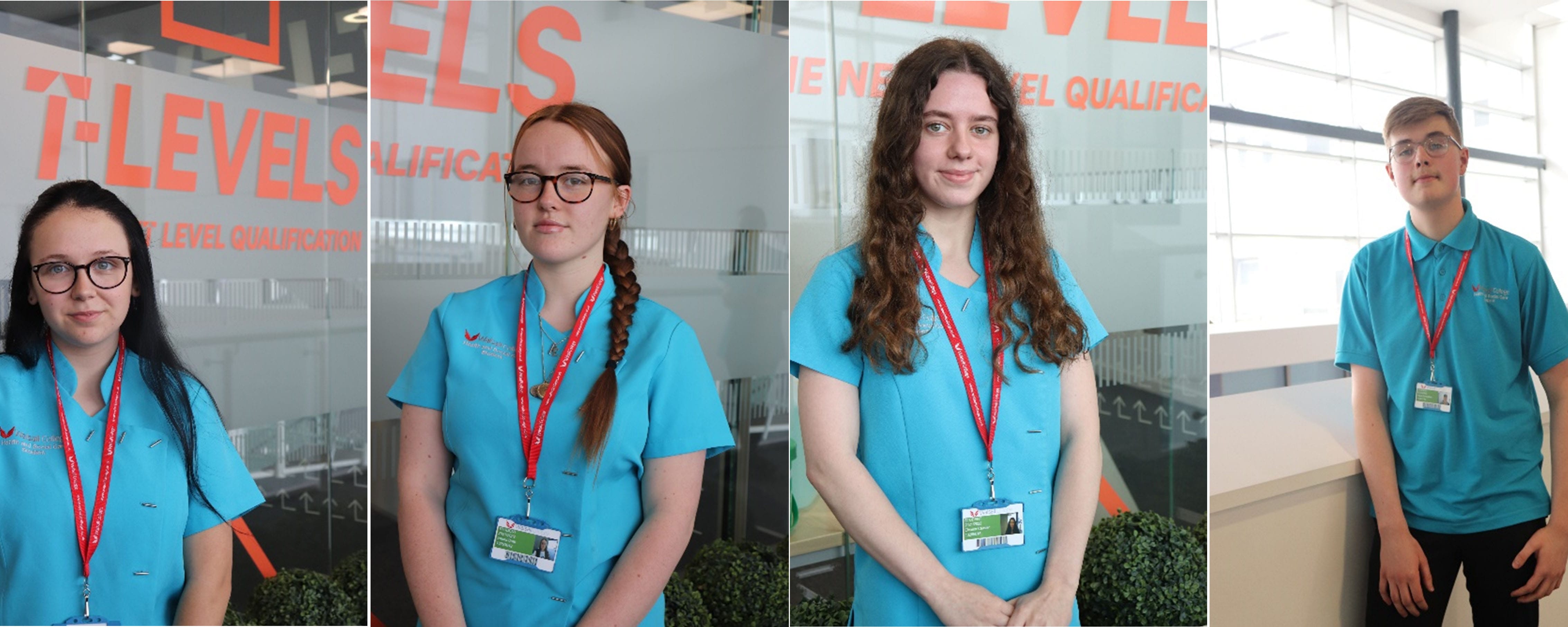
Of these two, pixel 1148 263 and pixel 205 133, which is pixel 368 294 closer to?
pixel 205 133

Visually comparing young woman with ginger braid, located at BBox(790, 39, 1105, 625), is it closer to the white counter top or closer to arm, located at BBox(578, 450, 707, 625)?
arm, located at BBox(578, 450, 707, 625)

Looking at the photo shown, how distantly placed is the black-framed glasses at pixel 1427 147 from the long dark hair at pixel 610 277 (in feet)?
6.78

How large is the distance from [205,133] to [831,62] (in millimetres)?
1667

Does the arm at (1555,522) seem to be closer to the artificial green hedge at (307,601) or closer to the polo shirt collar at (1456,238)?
the polo shirt collar at (1456,238)

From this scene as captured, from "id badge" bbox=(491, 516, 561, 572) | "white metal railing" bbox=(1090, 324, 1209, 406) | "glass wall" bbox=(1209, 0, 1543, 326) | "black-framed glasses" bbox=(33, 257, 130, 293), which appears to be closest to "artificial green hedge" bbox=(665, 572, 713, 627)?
"id badge" bbox=(491, 516, 561, 572)

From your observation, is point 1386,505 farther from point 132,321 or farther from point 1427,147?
point 132,321

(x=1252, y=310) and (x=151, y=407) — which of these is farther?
(x=1252, y=310)

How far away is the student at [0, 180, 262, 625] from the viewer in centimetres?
178

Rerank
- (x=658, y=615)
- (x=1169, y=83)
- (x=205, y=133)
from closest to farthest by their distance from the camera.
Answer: (x=658, y=615)
(x=205, y=133)
(x=1169, y=83)

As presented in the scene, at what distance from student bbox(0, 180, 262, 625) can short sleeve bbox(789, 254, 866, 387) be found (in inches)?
50.4

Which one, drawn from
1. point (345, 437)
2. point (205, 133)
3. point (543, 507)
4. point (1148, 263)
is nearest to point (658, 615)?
point (543, 507)

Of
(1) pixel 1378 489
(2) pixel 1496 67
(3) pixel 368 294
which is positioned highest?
(2) pixel 1496 67

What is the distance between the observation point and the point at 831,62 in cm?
275

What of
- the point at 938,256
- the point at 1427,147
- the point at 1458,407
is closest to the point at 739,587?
the point at 938,256
